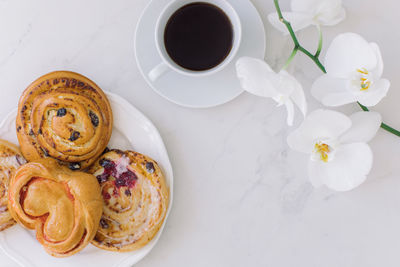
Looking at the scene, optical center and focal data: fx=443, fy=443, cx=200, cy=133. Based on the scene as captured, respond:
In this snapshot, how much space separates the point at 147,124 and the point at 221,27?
33cm

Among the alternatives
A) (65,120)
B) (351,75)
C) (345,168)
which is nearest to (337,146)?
(345,168)

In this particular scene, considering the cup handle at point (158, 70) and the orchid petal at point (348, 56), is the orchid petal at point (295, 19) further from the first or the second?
the cup handle at point (158, 70)

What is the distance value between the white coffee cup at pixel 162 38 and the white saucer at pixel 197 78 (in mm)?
51

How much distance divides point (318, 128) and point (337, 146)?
68mm

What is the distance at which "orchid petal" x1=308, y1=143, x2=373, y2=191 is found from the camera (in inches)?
43.3

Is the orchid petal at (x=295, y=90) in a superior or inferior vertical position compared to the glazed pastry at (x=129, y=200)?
superior

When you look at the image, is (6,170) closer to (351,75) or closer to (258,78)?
(258,78)

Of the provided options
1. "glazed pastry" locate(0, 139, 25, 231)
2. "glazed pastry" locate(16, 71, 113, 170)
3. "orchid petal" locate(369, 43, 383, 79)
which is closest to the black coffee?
"glazed pastry" locate(16, 71, 113, 170)

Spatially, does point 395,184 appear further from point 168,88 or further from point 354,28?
point 168,88

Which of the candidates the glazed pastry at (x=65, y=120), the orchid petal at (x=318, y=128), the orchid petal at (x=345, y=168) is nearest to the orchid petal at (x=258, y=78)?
the orchid petal at (x=318, y=128)

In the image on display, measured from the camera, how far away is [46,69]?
1.29 metres

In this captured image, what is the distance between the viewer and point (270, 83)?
1.00 meters

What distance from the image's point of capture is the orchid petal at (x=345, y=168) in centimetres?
110

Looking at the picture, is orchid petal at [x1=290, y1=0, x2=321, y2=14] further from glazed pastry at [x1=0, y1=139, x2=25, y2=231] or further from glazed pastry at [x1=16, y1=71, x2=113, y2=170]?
glazed pastry at [x1=0, y1=139, x2=25, y2=231]
